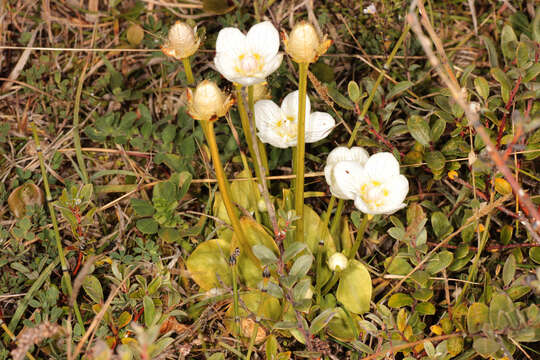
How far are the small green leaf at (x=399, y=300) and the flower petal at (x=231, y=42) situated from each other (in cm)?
90

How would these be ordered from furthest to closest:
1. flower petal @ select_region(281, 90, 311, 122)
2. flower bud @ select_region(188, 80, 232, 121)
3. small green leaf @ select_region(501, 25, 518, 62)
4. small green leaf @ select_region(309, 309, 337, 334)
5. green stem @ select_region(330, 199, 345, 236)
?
small green leaf @ select_region(501, 25, 518, 62) → flower petal @ select_region(281, 90, 311, 122) → green stem @ select_region(330, 199, 345, 236) → small green leaf @ select_region(309, 309, 337, 334) → flower bud @ select_region(188, 80, 232, 121)

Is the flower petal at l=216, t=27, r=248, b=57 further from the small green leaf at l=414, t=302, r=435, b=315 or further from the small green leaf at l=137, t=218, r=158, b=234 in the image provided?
the small green leaf at l=414, t=302, r=435, b=315

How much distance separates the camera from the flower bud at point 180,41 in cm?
142

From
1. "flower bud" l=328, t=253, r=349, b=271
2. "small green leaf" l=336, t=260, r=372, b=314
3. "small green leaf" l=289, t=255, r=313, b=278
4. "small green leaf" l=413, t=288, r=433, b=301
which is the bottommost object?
"small green leaf" l=413, t=288, r=433, b=301

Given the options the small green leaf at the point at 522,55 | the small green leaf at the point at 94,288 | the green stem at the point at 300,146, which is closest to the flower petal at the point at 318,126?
the green stem at the point at 300,146

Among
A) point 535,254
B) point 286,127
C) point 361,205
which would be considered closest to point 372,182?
point 361,205

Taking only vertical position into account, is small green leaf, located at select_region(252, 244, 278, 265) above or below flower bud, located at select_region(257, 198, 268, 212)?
above

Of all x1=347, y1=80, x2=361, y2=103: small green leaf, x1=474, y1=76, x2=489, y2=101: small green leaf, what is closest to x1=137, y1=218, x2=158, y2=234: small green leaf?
x1=347, y1=80, x2=361, y2=103: small green leaf

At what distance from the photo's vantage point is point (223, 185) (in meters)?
1.48

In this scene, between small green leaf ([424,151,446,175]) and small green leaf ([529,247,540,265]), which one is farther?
A: small green leaf ([424,151,446,175])

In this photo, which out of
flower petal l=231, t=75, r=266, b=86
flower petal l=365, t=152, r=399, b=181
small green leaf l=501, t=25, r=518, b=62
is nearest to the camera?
flower petal l=231, t=75, r=266, b=86

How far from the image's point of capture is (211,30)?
2484 mm

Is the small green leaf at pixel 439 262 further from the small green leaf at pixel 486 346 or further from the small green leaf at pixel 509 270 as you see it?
the small green leaf at pixel 486 346

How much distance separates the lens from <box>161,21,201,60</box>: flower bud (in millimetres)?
1421
